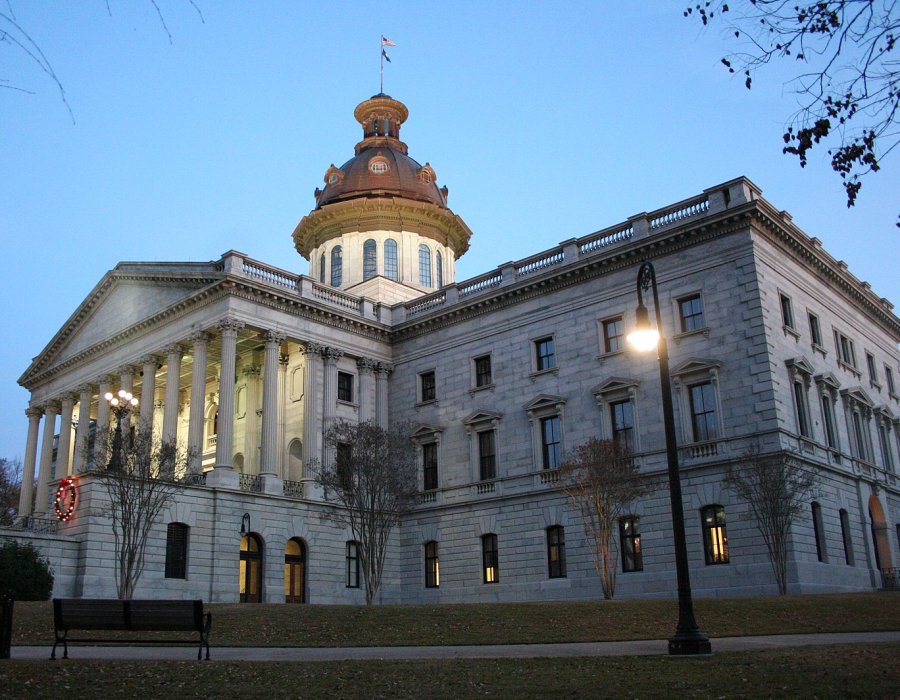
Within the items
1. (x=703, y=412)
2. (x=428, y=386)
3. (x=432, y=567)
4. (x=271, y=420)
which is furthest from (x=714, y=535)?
(x=271, y=420)

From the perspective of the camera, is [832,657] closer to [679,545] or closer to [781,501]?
[679,545]

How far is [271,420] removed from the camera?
1716 inches

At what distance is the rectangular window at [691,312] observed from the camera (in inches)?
1490

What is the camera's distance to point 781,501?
31.9 m

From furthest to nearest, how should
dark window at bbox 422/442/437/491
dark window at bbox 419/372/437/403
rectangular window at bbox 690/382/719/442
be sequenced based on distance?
dark window at bbox 419/372/437/403
dark window at bbox 422/442/437/491
rectangular window at bbox 690/382/719/442

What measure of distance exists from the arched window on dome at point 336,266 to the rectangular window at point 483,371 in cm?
1708

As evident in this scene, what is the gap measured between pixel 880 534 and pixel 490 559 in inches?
693

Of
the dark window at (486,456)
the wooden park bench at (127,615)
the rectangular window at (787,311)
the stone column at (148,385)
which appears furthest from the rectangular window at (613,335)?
the wooden park bench at (127,615)

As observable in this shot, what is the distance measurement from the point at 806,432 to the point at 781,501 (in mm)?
5774

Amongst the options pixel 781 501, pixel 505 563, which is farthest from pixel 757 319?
pixel 505 563

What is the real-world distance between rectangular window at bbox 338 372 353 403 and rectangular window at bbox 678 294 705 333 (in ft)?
60.6

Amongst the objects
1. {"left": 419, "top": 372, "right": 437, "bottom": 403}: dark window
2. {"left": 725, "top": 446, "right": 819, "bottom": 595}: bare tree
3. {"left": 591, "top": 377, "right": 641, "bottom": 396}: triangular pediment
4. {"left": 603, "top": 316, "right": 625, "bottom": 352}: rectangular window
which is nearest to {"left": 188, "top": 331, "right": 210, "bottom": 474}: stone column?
{"left": 419, "top": 372, "right": 437, "bottom": 403}: dark window

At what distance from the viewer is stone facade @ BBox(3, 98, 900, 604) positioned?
3594cm

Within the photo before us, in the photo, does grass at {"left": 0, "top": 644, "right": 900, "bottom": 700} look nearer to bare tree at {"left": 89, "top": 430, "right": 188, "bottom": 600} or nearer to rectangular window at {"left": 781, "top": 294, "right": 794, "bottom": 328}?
bare tree at {"left": 89, "top": 430, "right": 188, "bottom": 600}
